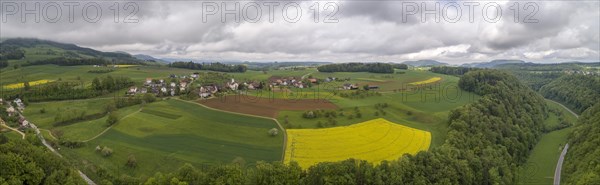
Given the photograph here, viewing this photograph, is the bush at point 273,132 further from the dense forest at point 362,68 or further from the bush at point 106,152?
the dense forest at point 362,68

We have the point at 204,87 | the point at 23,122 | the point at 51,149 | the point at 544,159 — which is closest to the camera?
the point at 51,149

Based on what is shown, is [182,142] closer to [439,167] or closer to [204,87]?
[439,167]

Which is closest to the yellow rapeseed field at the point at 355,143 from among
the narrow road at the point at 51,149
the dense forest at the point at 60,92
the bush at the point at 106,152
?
the bush at the point at 106,152

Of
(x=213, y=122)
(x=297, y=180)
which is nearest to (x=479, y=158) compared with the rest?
(x=297, y=180)

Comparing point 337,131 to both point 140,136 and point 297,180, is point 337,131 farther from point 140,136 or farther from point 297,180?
point 140,136

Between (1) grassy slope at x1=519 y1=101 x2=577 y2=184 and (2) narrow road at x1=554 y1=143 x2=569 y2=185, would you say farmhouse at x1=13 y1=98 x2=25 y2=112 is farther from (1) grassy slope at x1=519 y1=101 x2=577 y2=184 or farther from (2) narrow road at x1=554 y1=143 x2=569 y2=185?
(2) narrow road at x1=554 y1=143 x2=569 y2=185

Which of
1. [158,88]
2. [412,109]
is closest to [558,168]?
[412,109]
